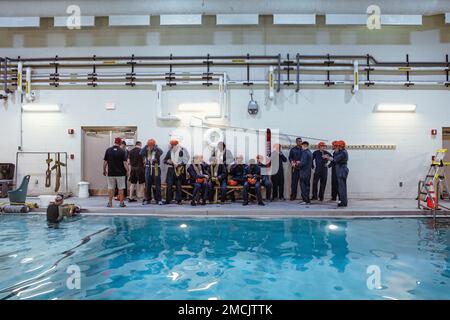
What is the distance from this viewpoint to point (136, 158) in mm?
9812

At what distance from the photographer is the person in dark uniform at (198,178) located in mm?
9078

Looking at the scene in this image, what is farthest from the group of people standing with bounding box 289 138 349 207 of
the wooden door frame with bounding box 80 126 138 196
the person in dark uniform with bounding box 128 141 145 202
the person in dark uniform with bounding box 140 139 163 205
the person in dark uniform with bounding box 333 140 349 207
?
the wooden door frame with bounding box 80 126 138 196

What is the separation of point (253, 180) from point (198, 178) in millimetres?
1597

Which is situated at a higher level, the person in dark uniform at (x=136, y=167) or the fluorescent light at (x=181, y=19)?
the fluorescent light at (x=181, y=19)

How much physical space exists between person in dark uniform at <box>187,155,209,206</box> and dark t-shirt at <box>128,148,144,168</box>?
1630 millimetres

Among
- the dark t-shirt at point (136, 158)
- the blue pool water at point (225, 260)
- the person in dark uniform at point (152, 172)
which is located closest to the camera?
the blue pool water at point (225, 260)

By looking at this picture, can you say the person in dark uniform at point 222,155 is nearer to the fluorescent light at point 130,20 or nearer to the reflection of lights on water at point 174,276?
the fluorescent light at point 130,20

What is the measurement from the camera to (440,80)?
34.7ft

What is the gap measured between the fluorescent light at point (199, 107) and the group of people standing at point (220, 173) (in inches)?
54.6

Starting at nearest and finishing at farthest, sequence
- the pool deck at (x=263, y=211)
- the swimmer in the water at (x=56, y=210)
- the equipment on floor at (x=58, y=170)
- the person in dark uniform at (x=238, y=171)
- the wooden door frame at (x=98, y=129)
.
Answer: the swimmer in the water at (x=56, y=210), the pool deck at (x=263, y=211), the person in dark uniform at (x=238, y=171), the equipment on floor at (x=58, y=170), the wooden door frame at (x=98, y=129)

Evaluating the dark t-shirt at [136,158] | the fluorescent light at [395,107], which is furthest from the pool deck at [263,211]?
the fluorescent light at [395,107]

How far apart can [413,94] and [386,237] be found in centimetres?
672

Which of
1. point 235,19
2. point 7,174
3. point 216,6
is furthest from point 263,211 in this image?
point 7,174

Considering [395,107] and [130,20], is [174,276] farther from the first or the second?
[395,107]
